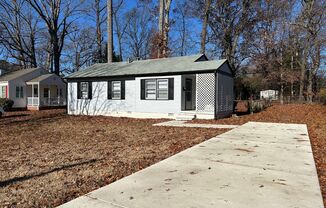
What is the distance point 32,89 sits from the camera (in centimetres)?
2409

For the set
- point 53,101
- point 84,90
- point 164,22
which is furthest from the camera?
point 164,22

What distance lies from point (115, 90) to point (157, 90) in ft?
10.1

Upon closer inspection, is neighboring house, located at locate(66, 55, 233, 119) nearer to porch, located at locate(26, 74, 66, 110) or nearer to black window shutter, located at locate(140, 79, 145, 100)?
black window shutter, located at locate(140, 79, 145, 100)

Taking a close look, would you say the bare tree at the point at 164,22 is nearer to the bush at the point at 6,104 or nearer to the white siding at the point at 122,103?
the white siding at the point at 122,103

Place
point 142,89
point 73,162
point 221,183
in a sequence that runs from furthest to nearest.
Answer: point 142,89 → point 73,162 → point 221,183

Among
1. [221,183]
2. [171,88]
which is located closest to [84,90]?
[171,88]

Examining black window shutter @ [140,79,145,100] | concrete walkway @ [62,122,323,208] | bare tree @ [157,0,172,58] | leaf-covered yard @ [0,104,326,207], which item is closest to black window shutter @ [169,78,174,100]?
black window shutter @ [140,79,145,100]

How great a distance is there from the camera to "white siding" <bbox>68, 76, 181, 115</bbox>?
14.0 metres

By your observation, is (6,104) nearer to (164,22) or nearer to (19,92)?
(19,92)

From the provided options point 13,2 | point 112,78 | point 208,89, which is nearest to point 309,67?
point 208,89

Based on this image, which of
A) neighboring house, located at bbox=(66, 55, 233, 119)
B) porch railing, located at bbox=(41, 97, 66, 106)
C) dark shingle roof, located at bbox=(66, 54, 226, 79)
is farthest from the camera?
porch railing, located at bbox=(41, 97, 66, 106)

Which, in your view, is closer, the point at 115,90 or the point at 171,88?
the point at 171,88

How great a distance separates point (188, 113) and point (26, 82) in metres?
17.7

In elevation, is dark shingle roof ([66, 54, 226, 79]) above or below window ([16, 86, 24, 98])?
above
